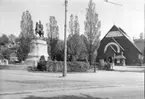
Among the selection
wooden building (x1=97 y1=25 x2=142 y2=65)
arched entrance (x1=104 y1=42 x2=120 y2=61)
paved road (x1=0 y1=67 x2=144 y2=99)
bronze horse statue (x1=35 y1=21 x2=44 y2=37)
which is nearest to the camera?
paved road (x1=0 y1=67 x2=144 y2=99)

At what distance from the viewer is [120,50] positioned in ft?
238

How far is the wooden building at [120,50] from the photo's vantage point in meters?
70.4

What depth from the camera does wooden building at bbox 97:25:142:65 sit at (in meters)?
70.4

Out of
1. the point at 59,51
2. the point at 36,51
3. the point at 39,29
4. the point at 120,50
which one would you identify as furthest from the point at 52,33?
the point at 120,50

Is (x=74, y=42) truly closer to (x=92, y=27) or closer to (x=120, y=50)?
(x=92, y=27)

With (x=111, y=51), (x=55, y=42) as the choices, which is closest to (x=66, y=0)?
(x=55, y=42)

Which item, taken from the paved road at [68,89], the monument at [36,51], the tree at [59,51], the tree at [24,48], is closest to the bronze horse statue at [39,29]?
the monument at [36,51]

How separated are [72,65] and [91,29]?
1330 cm

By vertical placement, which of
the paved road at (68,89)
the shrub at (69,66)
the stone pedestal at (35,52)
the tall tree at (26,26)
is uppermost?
the tall tree at (26,26)

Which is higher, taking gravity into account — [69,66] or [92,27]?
[92,27]

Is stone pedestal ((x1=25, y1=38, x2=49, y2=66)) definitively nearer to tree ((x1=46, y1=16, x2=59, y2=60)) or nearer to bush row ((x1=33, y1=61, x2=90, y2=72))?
bush row ((x1=33, y1=61, x2=90, y2=72))

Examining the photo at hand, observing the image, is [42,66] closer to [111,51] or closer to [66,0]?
[66,0]

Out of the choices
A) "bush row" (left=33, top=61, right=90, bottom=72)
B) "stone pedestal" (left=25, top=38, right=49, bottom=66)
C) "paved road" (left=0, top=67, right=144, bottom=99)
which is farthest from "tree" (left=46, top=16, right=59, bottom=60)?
"paved road" (left=0, top=67, right=144, bottom=99)

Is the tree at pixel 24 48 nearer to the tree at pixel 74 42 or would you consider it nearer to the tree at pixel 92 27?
the tree at pixel 74 42
